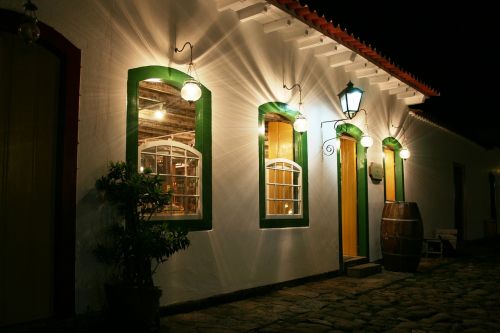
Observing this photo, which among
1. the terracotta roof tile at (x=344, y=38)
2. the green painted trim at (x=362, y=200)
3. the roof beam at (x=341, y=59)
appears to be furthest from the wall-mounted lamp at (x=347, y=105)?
the green painted trim at (x=362, y=200)

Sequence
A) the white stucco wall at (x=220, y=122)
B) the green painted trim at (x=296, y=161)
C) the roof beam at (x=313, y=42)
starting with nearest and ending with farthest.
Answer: the white stucco wall at (x=220, y=122), the green painted trim at (x=296, y=161), the roof beam at (x=313, y=42)

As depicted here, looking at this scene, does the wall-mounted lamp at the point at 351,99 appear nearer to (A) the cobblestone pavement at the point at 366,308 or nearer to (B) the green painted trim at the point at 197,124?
(A) the cobblestone pavement at the point at 366,308

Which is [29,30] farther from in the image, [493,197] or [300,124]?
[493,197]

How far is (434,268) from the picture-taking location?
10.2 m

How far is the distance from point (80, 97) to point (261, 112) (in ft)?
10.6

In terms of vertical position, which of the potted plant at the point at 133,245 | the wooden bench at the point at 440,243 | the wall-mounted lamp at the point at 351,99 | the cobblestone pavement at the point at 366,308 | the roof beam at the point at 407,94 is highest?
the roof beam at the point at 407,94

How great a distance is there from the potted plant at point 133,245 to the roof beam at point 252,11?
3.24 meters

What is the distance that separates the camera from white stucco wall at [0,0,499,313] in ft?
16.4

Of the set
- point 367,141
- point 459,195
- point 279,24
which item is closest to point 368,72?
point 367,141

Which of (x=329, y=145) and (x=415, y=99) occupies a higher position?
(x=415, y=99)

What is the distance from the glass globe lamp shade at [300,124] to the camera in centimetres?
803

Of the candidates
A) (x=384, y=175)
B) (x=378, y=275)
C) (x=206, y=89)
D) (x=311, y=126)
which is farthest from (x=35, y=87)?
(x=384, y=175)

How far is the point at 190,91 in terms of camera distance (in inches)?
231

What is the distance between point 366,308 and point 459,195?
12.7 metres
